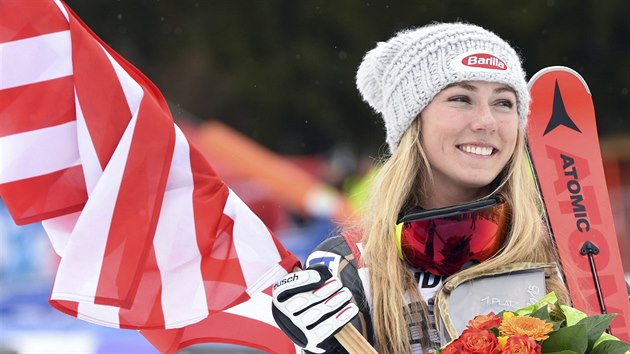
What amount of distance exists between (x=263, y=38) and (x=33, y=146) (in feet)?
62.0

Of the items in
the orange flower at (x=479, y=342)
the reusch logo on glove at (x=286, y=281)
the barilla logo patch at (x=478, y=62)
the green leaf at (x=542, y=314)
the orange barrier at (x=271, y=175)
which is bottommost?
the orange flower at (x=479, y=342)

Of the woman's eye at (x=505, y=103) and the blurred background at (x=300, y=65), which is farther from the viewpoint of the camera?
the blurred background at (x=300, y=65)

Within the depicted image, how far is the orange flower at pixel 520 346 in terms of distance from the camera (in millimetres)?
2561

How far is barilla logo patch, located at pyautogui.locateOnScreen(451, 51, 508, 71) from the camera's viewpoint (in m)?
3.24

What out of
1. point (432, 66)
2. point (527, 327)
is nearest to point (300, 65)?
point (432, 66)

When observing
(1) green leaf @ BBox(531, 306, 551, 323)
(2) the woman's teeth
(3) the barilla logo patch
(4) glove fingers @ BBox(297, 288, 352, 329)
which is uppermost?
(3) the barilla logo patch

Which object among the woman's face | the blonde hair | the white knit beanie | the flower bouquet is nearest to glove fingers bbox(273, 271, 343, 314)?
the blonde hair

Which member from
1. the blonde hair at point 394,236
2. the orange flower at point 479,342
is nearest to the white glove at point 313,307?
the blonde hair at point 394,236

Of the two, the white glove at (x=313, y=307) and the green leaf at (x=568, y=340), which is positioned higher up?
the white glove at (x=313, y=307)

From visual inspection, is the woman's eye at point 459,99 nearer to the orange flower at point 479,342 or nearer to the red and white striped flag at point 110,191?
the red and white striped flag at point 110,191

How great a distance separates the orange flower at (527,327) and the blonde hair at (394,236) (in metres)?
0.44

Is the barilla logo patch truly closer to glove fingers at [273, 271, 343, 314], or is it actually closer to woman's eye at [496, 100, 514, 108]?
woman's eye at [496, 100, 514, 108]

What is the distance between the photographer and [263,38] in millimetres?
21906

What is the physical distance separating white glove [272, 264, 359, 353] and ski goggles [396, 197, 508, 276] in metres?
0.27
